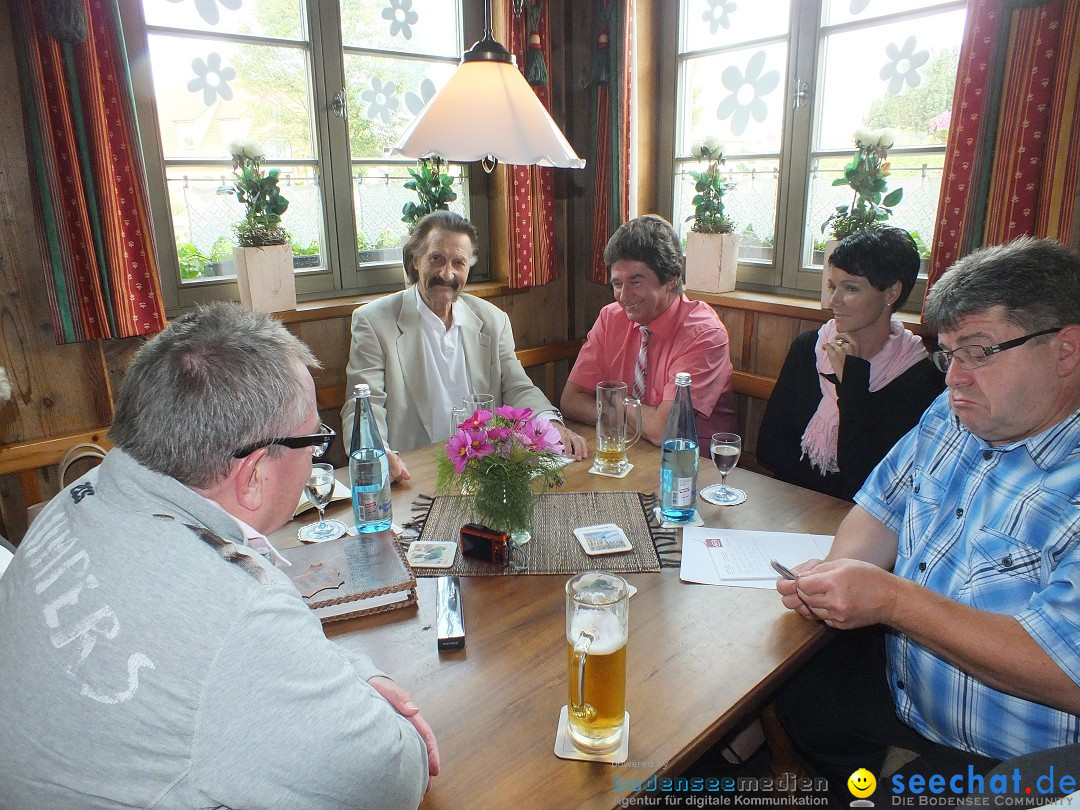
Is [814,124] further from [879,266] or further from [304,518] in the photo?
[304,518]

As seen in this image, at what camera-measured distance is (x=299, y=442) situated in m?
0.94

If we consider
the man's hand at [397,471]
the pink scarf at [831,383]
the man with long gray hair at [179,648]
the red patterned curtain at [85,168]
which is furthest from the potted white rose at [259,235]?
the pink scarf at [831,383]

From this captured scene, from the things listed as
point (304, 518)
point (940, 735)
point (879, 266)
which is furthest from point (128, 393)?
point (879, 266)

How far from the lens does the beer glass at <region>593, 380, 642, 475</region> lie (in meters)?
1.77

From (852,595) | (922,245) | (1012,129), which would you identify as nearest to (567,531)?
(852,595)

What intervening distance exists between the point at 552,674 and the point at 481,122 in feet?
3.56

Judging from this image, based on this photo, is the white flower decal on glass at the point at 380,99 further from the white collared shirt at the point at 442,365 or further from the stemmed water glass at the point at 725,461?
the stemmed water glass at the point at 725,461

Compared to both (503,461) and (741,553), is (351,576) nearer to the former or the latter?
(503,461)

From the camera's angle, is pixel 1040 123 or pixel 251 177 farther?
pixel 251 177

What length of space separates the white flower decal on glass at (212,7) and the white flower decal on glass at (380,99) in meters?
0.56

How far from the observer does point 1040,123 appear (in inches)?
80.0

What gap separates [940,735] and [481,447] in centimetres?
97

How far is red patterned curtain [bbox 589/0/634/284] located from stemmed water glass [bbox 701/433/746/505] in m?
1.86

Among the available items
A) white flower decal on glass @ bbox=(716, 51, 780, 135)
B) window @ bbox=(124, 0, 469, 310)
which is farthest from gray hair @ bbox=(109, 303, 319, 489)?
white flower decal on glass @ bbox=(716, 51, 780, 135)
